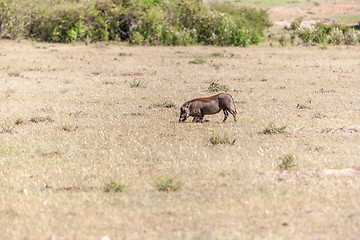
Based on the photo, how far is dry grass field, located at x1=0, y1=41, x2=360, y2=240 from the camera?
247 inches

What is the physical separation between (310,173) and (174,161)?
7.03 feet

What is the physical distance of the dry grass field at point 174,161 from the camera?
627 centimetres

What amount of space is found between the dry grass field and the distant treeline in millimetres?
16323

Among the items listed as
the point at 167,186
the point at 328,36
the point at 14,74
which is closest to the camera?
the point at 167,186

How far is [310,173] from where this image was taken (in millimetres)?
8195

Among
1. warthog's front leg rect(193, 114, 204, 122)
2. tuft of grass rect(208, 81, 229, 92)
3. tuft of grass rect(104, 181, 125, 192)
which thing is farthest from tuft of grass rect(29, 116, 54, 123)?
tuft of grass rect(208, 81, 229, 92)

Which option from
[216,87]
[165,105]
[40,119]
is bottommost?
[216,87]

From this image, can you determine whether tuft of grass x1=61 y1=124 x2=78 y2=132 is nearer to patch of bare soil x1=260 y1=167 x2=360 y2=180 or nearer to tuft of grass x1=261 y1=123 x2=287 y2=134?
tuft of grass x1=261 y1=123 x2=287 y2=134

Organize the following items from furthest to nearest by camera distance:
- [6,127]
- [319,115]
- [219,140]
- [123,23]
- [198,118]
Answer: [123,23], [319,115], [198,118], [6,127], [219,140]

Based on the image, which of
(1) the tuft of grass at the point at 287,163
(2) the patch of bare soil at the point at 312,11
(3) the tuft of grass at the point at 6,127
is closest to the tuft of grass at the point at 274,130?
(1) the tuft of grass at the point at 287,163

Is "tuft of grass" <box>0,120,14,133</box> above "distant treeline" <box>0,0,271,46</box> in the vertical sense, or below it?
above

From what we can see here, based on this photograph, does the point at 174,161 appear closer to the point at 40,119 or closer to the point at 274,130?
the point at 274,130

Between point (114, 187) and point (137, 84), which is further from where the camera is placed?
point (137, 84)

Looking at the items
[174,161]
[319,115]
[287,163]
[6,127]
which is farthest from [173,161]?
[319,115]
